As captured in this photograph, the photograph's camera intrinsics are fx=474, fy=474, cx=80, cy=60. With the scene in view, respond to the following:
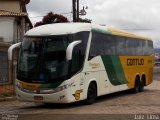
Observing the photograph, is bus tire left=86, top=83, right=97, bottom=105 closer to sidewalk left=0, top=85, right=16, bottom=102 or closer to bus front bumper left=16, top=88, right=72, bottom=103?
bus front bumper left=16, top=88, right=72, bottom=103

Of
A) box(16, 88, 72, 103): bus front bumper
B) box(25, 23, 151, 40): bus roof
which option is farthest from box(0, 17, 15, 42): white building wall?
box(16, 88, 72, 103): bus front bumper

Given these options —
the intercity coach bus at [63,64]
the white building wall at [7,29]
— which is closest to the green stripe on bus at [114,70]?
the intercity coach bus at [63,64]

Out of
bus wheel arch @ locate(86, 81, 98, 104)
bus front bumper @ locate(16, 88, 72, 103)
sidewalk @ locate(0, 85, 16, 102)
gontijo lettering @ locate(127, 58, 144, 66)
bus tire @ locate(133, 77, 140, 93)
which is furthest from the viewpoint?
bus tire @ locate(133, 77, 140, 93)

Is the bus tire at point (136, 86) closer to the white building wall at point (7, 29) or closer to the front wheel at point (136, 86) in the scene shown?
the front wheel at point (136, 86)

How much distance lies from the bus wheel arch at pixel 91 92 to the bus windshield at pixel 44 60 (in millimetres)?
2092

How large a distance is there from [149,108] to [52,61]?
3.89 meters

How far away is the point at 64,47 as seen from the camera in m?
17.3

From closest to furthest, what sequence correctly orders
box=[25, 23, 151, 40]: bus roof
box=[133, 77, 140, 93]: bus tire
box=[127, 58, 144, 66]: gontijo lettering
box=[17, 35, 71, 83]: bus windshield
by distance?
box=[17, 35, 71, 83]: bus windshield → box=[25, 23, 151, 40]: bus roof → box=[127, 58, 144, 66]: gontijo lettering → box=[133, 77, 140, 93]: bus tire

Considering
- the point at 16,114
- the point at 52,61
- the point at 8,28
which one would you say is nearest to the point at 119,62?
the point at 52,61

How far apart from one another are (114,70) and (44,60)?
5.45m

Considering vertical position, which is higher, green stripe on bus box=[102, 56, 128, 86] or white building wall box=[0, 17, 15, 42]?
white building wall box=[0, 17, 15, 42]

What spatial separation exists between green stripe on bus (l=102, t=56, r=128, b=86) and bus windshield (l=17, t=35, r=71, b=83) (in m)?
3.48

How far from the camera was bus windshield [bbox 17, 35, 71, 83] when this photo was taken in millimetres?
17172

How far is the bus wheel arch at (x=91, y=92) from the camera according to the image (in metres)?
18.8
